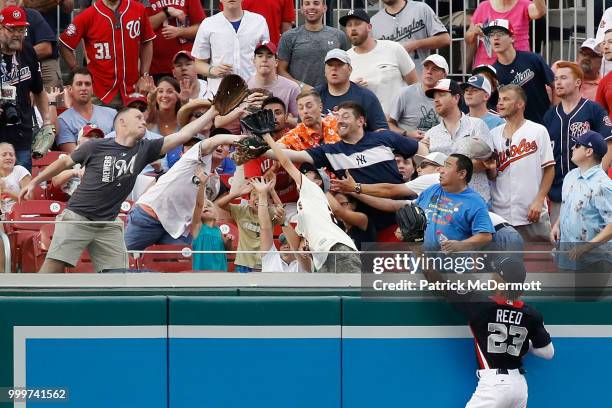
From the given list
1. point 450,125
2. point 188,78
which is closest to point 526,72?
point 450,125

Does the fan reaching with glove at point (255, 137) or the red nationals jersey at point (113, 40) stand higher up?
the red nationals jersey at point (113, 40)

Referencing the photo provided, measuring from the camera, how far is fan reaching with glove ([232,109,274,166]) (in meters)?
10.3

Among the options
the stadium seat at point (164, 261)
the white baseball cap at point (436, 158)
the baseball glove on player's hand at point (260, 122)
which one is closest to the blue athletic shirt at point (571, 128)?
the white baseball cap at point (436, 158)

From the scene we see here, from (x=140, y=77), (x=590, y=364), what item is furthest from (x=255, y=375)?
(x=140, y=77)

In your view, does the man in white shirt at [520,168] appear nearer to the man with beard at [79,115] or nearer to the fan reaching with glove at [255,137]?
the fan reaching with glove at [255,137]

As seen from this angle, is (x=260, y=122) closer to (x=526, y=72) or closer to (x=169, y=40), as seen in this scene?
(x=526, y=72)

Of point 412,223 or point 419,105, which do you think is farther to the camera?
point 419,105

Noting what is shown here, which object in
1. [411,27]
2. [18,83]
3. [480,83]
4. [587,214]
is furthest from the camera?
[411,27]

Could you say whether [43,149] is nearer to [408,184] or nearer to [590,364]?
[408,184]

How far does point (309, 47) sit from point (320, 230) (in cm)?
415

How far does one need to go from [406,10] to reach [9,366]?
238 inches

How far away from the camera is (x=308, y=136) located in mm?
11211

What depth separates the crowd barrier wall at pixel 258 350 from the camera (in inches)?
364

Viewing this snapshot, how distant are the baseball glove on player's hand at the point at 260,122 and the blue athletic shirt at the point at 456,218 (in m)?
1.40
